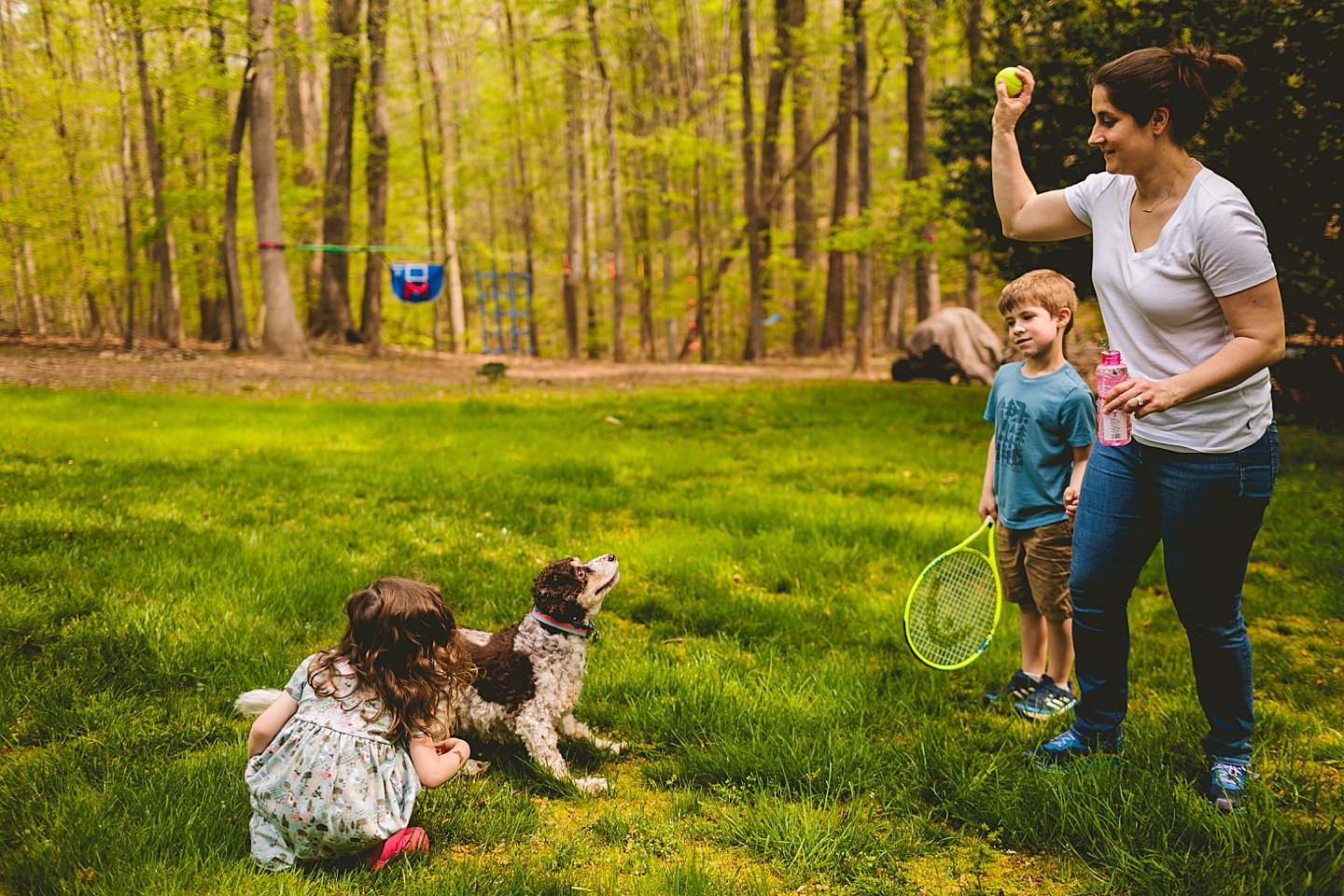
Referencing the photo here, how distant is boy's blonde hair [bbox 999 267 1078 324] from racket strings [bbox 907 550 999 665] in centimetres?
115

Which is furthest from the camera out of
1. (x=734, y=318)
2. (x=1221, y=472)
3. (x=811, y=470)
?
(x=734, y=318)

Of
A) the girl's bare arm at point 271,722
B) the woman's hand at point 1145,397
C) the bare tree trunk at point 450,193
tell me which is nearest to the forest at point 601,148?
the bare tree trunk at point 450,193

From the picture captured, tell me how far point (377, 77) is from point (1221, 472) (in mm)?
22653

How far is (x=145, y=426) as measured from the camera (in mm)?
9164

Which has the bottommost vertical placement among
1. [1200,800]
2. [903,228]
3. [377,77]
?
[1200,800]

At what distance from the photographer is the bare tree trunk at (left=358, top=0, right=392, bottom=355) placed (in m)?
20.0

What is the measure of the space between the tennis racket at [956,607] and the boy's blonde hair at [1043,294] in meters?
0.99

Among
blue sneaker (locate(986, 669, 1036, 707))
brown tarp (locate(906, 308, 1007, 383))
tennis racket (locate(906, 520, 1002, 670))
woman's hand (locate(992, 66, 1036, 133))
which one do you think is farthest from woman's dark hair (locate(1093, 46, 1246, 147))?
brown tarp (locate(906, 308, 1007, 383))

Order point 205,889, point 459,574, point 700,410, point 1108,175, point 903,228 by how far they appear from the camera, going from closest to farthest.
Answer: point 205,889, point 1108,175, point 459,574, point 700,410, point 903,228

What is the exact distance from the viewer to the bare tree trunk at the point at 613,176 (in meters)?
→ 18.1

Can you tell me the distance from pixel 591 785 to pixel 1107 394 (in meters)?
2.19

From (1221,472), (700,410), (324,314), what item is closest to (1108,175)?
(1221,472)

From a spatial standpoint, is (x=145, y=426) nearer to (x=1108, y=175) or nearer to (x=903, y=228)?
(x=1108, y=175)

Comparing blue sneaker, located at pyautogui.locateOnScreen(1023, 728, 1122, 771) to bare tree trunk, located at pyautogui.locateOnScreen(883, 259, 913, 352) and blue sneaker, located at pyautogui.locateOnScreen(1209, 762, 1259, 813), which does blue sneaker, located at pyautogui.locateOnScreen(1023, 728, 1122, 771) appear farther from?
bare tree trunk, located at pyautogui.locateOnScreen(883, 259, 913, 352)
